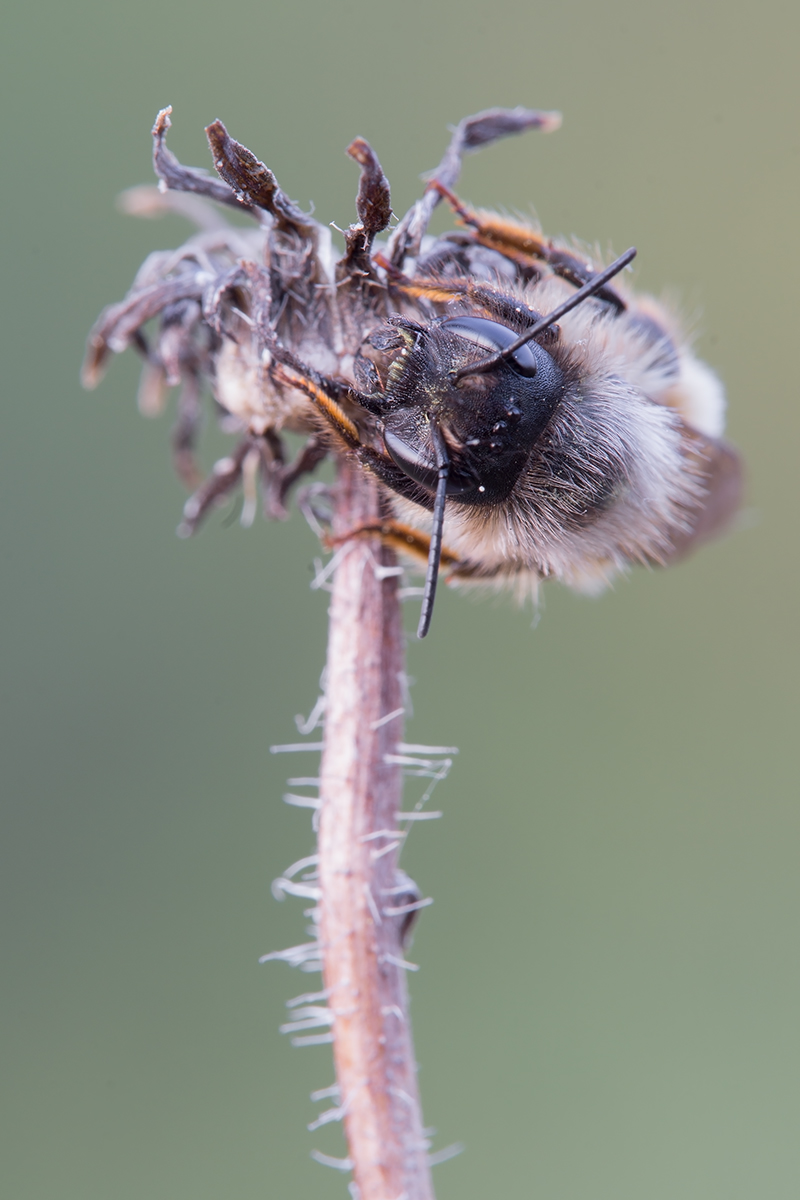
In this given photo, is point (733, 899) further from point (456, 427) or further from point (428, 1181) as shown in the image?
point (456, 427)

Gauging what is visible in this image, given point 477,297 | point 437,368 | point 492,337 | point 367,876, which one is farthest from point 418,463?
point 367,876

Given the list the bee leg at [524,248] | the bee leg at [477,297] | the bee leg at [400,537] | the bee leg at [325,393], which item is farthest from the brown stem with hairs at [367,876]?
the bee leg at [524,248]

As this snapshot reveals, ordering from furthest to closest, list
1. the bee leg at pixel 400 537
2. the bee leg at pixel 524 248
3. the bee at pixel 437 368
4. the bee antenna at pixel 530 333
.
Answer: the bee leg at pixel 524 248 < the bee leg at pixel 400 537 < the bee at pixel 437 368 < the bee antenna at pixel 530 333

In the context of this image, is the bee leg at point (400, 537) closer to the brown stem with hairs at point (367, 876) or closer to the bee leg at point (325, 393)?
the brown stem with hairs at point (367, 876)

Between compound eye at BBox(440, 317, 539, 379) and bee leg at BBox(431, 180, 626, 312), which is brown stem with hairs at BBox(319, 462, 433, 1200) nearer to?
compound eye at BBox(440, 317, 539, 379)

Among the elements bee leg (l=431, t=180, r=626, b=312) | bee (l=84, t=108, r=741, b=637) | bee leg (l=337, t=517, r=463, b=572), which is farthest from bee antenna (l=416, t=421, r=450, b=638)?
bee leg (l=431, t=180, r=626, b=312)

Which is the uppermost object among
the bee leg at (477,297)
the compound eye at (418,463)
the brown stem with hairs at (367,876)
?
the bee leg at (477,297)

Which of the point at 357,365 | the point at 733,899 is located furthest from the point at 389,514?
the point at 733,899

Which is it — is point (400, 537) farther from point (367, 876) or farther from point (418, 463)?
point (367, 876)

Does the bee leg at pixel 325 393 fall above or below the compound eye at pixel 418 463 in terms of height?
above
